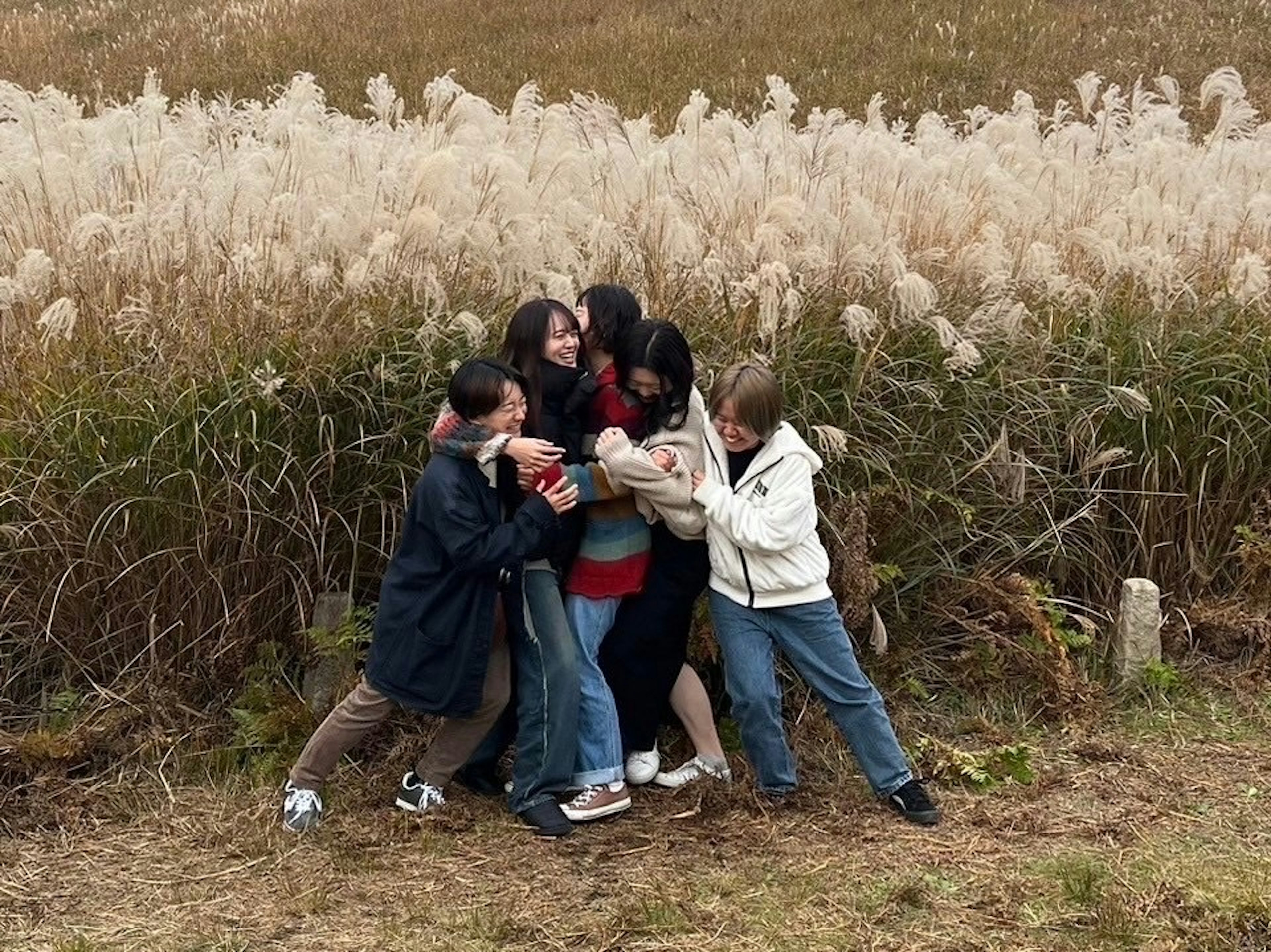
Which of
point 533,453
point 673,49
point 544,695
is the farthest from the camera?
point 673,49

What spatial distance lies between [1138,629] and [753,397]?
6.37 feet

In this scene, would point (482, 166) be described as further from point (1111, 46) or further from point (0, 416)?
point (1111, 46)

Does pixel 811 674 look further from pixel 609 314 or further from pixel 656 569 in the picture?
pixel 609 314

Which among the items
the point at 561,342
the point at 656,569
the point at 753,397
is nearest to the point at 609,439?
the point at 561,342

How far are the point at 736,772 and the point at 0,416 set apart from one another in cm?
267

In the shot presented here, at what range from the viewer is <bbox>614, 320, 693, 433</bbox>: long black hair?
4.12 meters

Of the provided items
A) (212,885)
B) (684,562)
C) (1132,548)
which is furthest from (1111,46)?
(212,885)

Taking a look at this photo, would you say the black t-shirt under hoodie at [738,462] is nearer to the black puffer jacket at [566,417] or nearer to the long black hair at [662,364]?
the long black hair at [662,364]

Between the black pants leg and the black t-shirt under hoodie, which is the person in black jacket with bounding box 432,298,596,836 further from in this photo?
the black t-shirt under hoodie

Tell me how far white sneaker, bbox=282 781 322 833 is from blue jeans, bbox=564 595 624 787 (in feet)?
2.46

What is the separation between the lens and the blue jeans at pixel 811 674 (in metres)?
4.31

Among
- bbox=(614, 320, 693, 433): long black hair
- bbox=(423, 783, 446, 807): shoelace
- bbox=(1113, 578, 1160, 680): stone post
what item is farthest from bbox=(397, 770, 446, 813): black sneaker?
bbox=(1113, 578, 1160, 680): stone post

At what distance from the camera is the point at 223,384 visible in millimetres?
4594

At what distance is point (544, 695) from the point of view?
4.22 m
